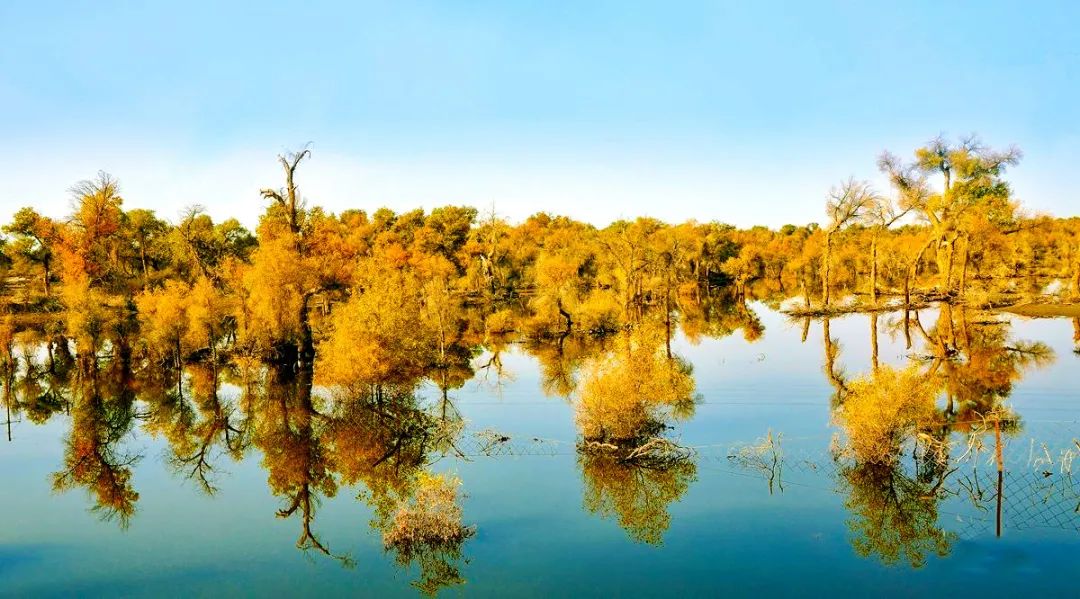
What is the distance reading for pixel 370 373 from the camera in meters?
30.1

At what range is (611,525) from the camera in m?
18.3

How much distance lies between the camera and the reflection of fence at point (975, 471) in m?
17.4

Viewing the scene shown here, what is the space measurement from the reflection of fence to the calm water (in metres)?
0.07

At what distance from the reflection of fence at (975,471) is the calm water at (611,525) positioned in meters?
0.07

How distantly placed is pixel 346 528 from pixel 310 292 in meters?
23.9

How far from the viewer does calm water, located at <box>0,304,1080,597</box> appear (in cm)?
1547

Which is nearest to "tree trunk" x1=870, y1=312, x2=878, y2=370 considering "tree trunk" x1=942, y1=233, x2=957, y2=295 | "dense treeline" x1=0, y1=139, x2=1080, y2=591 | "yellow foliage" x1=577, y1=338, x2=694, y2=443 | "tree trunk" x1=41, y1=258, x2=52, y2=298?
"dense treeline" x1=0, y1=139, x2=1080, y2=591

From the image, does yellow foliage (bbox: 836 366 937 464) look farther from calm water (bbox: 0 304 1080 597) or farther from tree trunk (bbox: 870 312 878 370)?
tree trunk (bbox: 870 312 878 370)

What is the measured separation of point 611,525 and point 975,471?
10772 millimetres

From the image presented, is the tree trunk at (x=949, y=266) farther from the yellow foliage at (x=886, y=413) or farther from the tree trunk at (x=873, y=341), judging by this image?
the yellow foliage at (x=886, y=413)

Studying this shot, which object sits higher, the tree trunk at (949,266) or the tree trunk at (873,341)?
the tree trunk at (949,266)

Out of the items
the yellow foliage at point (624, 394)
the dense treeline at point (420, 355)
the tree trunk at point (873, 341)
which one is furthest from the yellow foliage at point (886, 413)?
the tree trunk at point (873, 341)

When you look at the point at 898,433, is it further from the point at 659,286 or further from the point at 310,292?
the point at 659,286

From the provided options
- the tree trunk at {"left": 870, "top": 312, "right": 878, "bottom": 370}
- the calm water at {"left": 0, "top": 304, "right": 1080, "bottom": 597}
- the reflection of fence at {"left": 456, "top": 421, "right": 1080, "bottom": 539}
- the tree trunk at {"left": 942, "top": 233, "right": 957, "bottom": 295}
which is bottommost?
the calm water at {"left": 0, "top": 304, "right": 1080, "bottom": 597}
